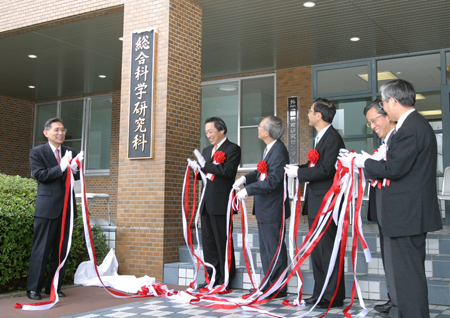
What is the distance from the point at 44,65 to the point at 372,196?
9566 millimetres

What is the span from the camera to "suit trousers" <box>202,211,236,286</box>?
541cm

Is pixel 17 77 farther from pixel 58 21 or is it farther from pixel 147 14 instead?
pixel 147 14

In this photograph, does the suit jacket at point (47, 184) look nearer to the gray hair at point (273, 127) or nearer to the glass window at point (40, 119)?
the gray hair at point (273, 127)

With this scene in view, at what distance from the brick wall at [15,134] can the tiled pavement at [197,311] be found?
Result: 12020 mm

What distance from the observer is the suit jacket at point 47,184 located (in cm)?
508

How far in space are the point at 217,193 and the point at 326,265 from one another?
4.92 feet

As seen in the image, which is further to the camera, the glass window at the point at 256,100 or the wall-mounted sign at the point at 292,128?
Result: the glass window at the point at 256,100

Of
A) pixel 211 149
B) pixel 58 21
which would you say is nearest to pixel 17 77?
pixel 58 21

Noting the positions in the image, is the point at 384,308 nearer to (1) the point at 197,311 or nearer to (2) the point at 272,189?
(2) the point at 272,189

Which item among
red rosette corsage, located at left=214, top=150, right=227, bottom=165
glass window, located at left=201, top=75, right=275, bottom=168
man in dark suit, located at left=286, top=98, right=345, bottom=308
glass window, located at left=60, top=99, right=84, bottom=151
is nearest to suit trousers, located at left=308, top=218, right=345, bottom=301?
man in dark suit, located at left=286, top=98, right=345, bottom=308

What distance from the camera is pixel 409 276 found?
315 cm

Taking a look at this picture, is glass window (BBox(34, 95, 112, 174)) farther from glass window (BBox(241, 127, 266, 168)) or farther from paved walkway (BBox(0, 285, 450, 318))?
paved walkway (BBox(0, 285, 450, 318))

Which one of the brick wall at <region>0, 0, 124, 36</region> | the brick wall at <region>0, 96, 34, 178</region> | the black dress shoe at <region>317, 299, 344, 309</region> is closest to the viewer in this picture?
the black dress shoe at <region>317, 299, 344, 309</region>

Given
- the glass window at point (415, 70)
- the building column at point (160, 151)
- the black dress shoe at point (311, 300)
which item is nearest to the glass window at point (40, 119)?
the building column at point (160, 151)
